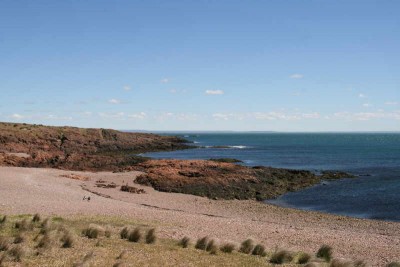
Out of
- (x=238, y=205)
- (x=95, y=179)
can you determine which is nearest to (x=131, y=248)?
(x=238, y=205)

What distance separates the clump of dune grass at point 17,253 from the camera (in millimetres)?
13135

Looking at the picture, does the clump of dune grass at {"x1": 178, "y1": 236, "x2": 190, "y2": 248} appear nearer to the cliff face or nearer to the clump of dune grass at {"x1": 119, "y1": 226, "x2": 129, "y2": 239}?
the clump of dune grass at {"x1": 119, "y1": 226, "x2": 129, "y2": 239}

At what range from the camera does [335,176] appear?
6047 cm

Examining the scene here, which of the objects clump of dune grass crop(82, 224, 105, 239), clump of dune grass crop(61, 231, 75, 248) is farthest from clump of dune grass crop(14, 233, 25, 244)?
clump of dune grass crop(82, 224, 105, 239)

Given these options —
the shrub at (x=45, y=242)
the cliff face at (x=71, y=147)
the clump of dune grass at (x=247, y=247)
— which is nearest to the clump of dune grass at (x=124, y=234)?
the shrub at (x=45, y=242)

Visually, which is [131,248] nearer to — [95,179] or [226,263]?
[226,263]

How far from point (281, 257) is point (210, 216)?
592 inches

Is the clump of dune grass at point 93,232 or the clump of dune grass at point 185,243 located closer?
the clump of dune grass at point 185,243

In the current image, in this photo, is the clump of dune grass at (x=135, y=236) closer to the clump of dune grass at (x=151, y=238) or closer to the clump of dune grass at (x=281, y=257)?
the clump of dune grass at (x=151, y=238)

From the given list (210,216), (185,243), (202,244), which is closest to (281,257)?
(202,244)

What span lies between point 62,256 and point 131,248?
2.91 metres

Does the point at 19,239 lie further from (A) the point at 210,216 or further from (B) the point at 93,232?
(A) the point at 210,216

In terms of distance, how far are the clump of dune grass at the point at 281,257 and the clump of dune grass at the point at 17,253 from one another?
28.7 ft

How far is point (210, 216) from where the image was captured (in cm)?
→ 3028
